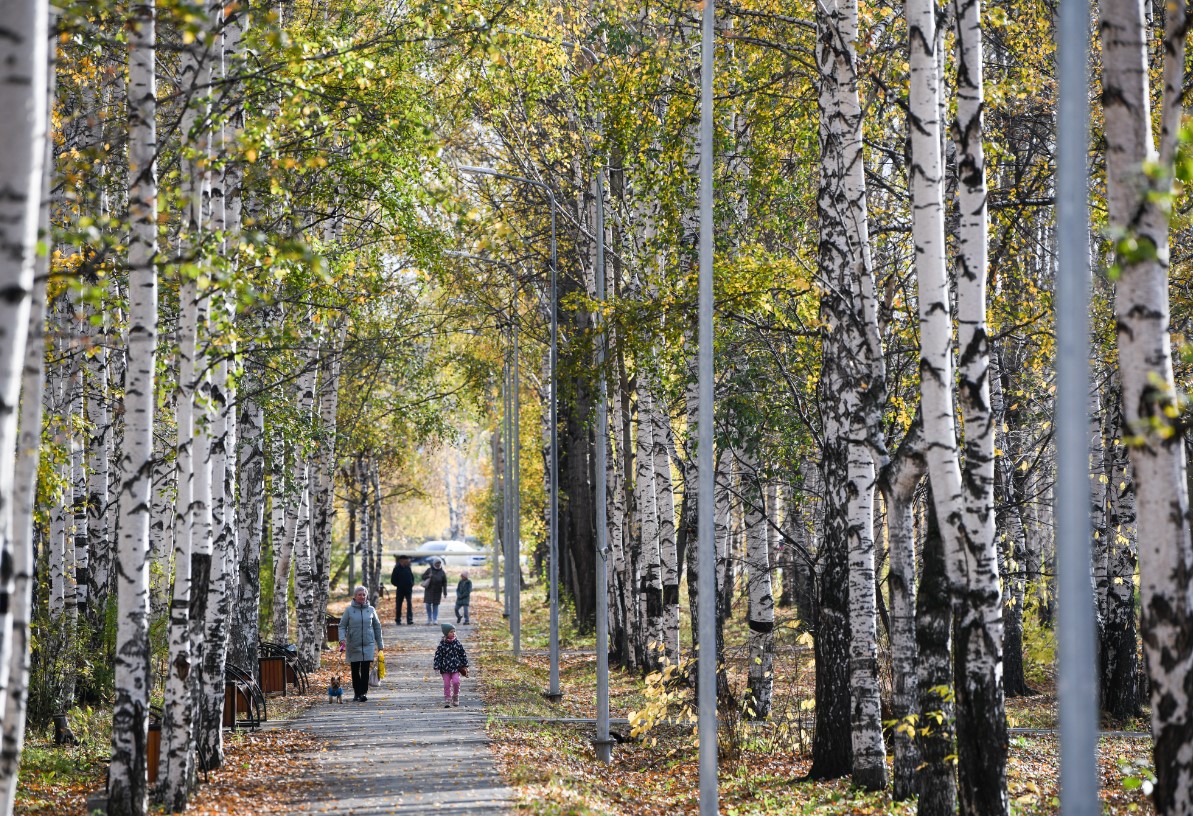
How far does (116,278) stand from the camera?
1464cm

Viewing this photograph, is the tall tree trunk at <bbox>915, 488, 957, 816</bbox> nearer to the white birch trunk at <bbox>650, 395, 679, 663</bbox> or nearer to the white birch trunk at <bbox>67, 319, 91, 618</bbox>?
the white birch trunk at <bbox>67, 319, 91, 618</bbox>

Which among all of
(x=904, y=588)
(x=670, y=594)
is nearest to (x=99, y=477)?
(x=670, y=594)

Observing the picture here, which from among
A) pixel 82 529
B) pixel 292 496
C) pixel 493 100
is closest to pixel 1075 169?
pixel 493 100

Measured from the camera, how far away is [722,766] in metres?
14.6

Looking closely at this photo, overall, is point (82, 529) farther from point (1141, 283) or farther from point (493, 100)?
point (1141, 283)

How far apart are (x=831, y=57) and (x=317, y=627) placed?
1980 cm

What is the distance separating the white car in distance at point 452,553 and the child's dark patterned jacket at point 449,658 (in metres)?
60.8

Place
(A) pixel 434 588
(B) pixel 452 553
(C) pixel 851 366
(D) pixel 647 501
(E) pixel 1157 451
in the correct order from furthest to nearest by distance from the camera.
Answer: (B) pixel 452 553 < (A) pixel 434 588 < (D) pixel 647 501 < (C) pixel 851 366 < (E) pixel 1157 451

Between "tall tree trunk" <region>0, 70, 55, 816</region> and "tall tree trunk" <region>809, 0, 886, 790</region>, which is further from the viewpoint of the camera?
"tall tree trunk" <region>809, 0, 886, 790</region>

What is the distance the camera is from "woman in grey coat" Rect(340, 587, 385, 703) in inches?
773

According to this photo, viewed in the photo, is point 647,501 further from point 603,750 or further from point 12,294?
point 12,294

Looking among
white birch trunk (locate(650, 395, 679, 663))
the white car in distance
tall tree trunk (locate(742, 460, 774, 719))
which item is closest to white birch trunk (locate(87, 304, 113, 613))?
tall tree trunk (locate(742, 460, 774, 719))

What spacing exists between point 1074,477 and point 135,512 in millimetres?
7128

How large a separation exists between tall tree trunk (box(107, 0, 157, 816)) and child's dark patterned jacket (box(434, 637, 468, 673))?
9.63m
